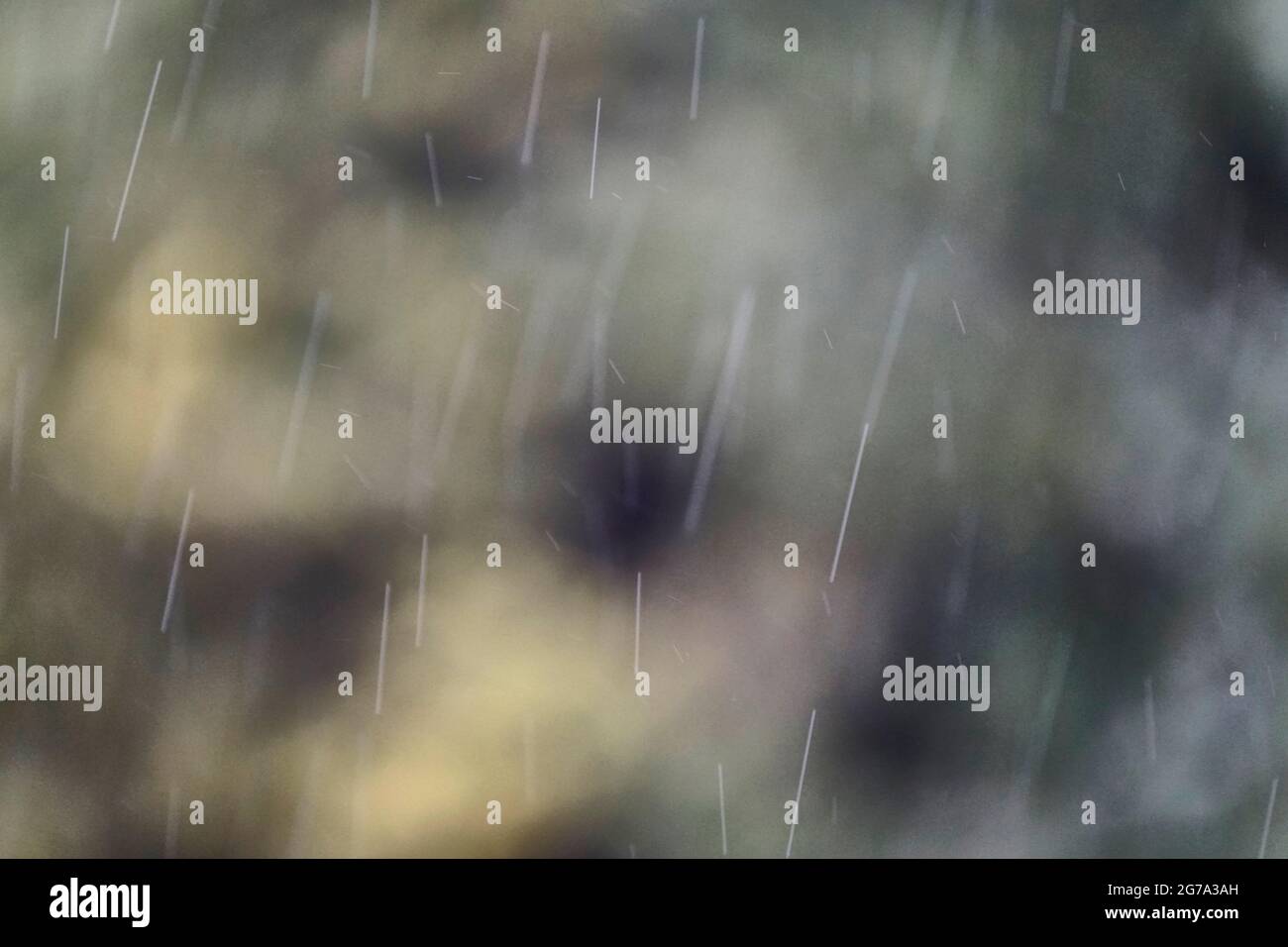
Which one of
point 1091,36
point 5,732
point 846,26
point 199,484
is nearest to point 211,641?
point 199,484

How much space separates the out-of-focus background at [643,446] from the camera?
6.51 feet

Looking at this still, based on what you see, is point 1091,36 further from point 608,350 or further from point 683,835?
point 683,835

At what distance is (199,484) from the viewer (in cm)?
200

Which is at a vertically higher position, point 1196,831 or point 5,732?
point 5,732

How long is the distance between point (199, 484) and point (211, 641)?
307 millimetres

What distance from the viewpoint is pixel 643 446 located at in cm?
200

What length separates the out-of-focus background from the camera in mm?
1983

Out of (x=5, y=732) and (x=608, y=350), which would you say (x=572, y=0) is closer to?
(x=608, y=350)
